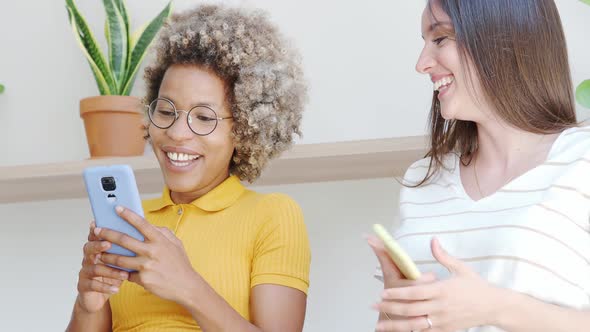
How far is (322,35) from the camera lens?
2.35 m

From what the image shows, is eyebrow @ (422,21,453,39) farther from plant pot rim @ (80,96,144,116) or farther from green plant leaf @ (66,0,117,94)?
green plant leaf @ (66,0,117,94)

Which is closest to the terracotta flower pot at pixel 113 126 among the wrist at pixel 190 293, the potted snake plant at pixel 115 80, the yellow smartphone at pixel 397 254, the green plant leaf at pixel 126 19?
the potted snake plant at pixel 115 80

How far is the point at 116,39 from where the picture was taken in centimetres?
225

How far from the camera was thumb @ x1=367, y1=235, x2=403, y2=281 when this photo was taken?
3.77ft

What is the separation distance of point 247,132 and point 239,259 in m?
0.26

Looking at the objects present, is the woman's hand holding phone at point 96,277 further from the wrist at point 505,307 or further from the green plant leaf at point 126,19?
the green plant leaf at point 126,19

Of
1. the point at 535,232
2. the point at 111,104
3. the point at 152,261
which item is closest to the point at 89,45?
the point at 111,104

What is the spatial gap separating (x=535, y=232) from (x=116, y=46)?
136 centimetres

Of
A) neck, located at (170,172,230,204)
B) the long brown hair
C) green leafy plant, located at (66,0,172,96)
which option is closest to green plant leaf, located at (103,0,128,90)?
green leafy plant, located at (66,0,172,96)

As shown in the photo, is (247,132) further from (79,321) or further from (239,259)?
(79,321)

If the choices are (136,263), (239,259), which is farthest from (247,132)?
(136,263)

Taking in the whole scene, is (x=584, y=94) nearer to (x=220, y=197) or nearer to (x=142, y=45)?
(x=220, y=197)

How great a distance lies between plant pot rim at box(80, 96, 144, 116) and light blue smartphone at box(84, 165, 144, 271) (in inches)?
30.8

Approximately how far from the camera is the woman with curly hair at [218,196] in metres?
1.50
